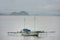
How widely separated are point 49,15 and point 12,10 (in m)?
0.70

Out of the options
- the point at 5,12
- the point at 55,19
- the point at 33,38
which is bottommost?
the point at 33,38

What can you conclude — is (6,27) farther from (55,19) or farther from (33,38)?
(55,19)

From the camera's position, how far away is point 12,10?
80.1 inches

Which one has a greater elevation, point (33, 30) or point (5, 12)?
point (5, 12)

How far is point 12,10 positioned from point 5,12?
0.44ft

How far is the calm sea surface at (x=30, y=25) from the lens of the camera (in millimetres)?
2021

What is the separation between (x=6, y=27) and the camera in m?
2.03

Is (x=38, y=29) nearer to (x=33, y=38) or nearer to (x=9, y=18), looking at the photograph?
(x=33, y=38)

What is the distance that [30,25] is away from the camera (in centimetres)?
205

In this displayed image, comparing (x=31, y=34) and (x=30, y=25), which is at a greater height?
(x=30, y=25)

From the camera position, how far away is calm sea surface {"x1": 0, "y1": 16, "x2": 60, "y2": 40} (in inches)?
79.6

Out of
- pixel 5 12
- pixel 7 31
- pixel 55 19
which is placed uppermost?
pixel 5 12

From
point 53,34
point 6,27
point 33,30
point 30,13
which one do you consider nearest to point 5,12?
point 6,27

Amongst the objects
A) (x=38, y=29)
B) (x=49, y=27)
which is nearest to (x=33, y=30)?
(x=38, y=29)
